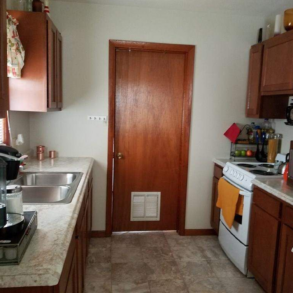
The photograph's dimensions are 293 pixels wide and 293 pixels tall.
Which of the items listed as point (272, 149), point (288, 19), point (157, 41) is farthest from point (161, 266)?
point (288, 19)

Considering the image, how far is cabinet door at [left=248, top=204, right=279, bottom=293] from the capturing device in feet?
6.99

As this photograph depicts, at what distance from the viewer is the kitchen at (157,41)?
2.97 metres

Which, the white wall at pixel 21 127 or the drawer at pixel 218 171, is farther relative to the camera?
the drawer at pixel 218 171

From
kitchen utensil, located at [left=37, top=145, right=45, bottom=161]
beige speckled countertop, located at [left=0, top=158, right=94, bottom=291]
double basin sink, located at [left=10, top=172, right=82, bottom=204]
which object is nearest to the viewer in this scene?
beige speckled countertop, located at [left=0, top=158, right=94, bottom=291]

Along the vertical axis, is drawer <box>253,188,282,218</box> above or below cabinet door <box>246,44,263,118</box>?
below

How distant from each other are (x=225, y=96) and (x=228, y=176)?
3.21ft

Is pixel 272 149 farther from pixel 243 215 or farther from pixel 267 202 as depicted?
pixel 267 202

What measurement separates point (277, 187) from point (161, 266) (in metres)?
1.32

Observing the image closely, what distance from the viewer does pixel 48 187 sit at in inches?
80.0

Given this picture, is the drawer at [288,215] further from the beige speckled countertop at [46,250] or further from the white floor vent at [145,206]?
the white floor vent at [145,206]

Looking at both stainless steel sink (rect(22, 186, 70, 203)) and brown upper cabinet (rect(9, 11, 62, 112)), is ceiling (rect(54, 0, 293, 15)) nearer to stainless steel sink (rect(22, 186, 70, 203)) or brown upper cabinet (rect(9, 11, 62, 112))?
brown upper cabinet (rect(9, 11, 62, 112))

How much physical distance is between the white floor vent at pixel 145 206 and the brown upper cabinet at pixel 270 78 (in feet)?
4.82

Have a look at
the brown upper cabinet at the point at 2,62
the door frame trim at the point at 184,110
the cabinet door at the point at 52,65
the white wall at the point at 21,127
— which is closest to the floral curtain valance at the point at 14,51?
the cabinet door at the point at 52,65

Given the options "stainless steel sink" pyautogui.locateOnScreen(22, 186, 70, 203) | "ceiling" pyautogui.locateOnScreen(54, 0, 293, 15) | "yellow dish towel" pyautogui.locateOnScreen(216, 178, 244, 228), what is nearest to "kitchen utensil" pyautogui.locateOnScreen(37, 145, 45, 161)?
"stainless steel sink" pyautogui.locateOnScreen(22, 186, 70, 203)
